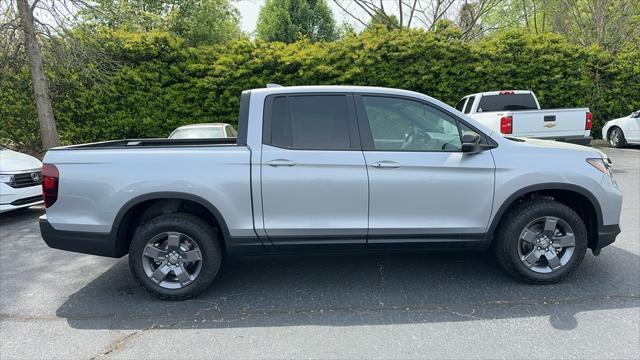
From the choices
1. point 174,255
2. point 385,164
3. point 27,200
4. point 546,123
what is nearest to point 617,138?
point 546,123

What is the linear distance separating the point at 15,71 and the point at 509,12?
20815 millimetres

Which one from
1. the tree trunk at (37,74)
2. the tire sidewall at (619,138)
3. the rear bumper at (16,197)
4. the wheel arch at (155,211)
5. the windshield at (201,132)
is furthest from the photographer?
the tire sidewall at (619,138)

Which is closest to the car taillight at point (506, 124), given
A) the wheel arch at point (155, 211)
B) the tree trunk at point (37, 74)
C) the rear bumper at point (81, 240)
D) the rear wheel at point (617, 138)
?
the rear wheel at point (617, 138)

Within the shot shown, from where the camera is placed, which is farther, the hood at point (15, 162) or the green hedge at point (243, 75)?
the green hedge at point (243, 75)

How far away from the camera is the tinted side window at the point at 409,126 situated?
391cm

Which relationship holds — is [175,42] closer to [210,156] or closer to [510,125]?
[510,125]

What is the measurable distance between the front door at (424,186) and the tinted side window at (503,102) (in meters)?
→ 7.69

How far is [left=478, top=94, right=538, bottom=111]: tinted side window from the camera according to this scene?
11.0 m

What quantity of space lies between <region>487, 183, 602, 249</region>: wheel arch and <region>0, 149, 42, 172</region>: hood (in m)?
6.71

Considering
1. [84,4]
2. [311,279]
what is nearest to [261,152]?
[311,279]

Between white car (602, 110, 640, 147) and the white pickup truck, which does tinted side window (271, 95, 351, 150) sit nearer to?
the white pickup truck

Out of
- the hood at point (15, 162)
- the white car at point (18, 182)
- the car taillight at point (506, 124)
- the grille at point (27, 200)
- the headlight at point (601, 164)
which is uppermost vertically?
the headlight at point (601, 164)

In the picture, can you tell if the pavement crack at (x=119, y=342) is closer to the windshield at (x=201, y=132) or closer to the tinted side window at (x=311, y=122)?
the tinted side window at (x=311, y=122)

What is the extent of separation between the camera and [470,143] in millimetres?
3746
